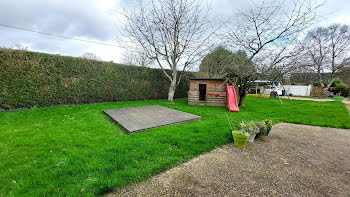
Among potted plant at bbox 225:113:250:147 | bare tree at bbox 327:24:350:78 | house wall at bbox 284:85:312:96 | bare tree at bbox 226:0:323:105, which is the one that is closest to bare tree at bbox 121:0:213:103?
bare tree at bbox 226:0:323:105

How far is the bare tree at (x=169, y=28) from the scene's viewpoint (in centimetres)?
773

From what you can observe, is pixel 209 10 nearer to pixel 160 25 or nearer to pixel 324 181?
pixel 160 25

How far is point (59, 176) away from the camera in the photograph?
5.84 feet

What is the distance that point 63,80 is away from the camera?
22.1 ft

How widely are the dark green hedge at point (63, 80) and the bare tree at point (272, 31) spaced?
6472 mm

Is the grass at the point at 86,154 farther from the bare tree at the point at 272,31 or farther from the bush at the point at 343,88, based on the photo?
the bush at the point at 343,88

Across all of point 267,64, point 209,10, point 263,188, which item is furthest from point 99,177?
point 209,10

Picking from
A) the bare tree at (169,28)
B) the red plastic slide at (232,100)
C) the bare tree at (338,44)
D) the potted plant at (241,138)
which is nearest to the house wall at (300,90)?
the bare tree at (338,44)

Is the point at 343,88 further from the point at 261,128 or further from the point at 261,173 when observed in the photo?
the point at 261,173

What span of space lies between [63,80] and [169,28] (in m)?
6.45

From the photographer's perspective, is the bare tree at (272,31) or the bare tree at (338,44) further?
the bare tree at (338,44)

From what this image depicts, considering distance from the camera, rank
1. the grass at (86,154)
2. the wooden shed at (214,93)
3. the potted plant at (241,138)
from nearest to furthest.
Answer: the grass at (86,154) < the potted plant at (241,138) < the wooden shed at (214,93)

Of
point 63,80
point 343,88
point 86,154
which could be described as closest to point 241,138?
point 86,154

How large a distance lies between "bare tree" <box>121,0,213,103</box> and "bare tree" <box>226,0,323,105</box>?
2.46 metres
